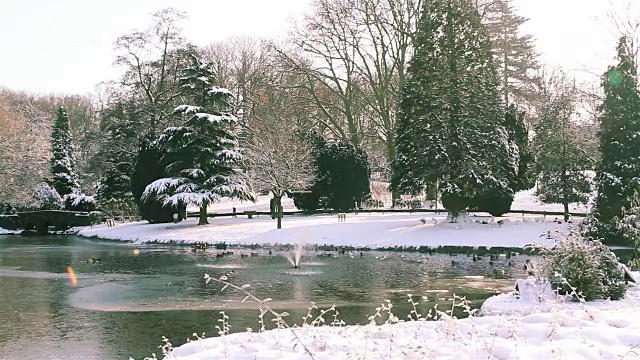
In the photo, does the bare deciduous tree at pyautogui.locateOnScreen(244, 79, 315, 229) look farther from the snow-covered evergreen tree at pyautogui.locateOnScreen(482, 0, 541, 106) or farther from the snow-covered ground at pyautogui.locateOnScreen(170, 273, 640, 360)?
the snow-covered ground at pyautogui.locateOnScreen(170, 273, 640, 360)

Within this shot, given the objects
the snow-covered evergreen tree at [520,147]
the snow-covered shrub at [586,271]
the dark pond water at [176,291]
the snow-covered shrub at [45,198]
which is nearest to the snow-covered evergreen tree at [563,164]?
the snow-covered evergreen tree at [520,147]

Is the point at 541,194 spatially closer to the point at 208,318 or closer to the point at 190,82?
the point at 190,82

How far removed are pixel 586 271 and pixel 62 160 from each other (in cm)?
4578

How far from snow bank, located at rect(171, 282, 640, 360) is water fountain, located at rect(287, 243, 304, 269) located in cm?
1362

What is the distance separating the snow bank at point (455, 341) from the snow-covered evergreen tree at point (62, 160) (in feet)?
149

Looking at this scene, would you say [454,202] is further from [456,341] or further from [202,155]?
[456,341]

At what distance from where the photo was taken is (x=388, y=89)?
142 feet

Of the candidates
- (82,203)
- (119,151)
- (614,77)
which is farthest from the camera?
(82,203)

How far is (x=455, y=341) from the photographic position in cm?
529

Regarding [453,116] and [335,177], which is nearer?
[453,116]

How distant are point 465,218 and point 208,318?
62.3 ft

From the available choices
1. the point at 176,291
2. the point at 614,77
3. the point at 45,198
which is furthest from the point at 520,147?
the point at 45,198

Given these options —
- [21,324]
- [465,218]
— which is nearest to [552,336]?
[21,324]

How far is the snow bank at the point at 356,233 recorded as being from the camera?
24.9 meters
